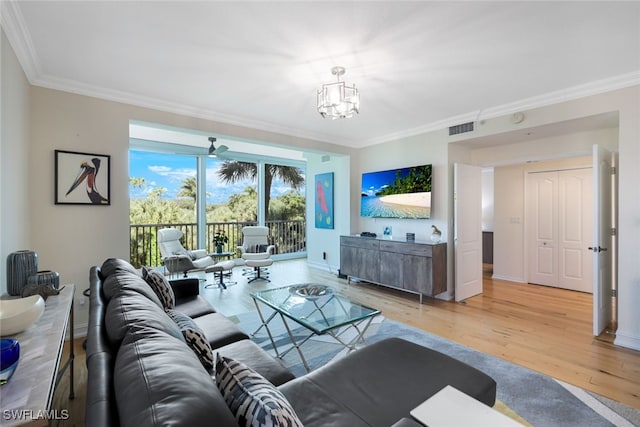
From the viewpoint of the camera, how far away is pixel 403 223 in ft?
16.0

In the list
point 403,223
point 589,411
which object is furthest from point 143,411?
point 403,223

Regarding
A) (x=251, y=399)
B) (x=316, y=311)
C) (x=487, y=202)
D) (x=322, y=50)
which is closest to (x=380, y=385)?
(x=251, y=399)

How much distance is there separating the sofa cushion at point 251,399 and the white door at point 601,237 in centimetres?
359

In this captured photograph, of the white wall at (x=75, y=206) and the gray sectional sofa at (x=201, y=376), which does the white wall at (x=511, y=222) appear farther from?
the white wall at (x=75, y=206)

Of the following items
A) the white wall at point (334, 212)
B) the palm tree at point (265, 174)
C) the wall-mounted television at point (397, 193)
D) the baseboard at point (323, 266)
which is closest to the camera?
the wall-mounted television at point (397, 193)

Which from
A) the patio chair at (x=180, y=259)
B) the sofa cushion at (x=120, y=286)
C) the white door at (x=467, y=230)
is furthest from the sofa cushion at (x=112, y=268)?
the white door at (x=467, y=230)

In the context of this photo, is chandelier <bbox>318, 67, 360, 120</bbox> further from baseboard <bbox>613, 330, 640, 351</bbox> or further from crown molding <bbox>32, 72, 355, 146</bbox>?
baseboard <bbox>613, 330, 640, 351</bbox>

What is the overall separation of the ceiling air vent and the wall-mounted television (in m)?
0.57

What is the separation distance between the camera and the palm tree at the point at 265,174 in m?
6.87

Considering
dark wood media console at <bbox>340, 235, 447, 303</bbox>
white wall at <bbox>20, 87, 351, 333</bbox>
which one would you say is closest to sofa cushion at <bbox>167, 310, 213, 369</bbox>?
white wall at <bbox>20, 87, 351, 333</bbox>

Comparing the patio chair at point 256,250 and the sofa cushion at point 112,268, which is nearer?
the sofa cushion at point 112,268

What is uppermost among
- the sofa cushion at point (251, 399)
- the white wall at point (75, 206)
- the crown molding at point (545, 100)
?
the crown molding at point (545, 100)

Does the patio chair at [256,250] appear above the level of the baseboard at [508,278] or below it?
above

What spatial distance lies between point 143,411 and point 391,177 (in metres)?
Result: 4.61
